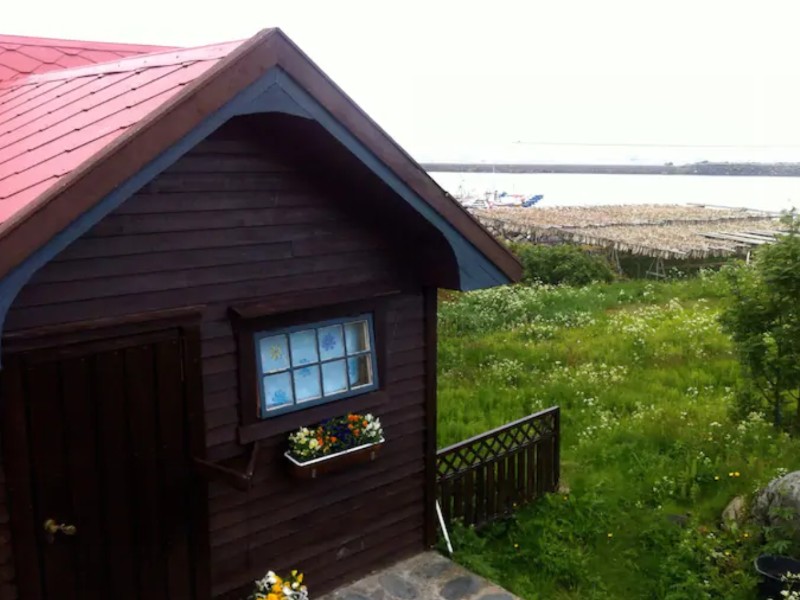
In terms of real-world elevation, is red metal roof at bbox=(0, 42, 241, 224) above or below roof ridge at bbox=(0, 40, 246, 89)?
below

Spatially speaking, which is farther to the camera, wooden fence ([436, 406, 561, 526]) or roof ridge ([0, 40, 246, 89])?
wooden fence ([436, 406, 561, 526])

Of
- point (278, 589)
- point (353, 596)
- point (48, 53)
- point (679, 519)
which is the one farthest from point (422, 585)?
point (48, 53)

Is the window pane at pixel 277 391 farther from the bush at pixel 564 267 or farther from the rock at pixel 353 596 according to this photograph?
the bush at pixel 564 267

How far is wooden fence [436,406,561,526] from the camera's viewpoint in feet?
24.1

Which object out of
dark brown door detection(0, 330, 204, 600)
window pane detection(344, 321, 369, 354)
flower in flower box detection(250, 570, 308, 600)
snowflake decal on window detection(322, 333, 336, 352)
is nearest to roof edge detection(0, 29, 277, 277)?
dark brown door detection(0, 330, 204, 600)

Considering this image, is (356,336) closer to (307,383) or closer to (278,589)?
(307,383)

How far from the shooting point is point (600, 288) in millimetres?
24391

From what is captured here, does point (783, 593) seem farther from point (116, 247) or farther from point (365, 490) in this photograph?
point (116, 247)

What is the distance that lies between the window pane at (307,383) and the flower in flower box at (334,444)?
0.23 m

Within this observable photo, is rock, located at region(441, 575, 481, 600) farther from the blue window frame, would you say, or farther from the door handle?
the door handle

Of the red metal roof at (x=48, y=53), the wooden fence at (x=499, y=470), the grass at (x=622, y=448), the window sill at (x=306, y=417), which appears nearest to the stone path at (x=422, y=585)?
the grass at (x=622, y=448)

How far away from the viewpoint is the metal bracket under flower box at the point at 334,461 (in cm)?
542

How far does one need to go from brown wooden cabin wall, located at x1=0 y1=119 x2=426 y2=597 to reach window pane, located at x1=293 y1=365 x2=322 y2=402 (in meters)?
0.31

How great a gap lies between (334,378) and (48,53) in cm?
428
